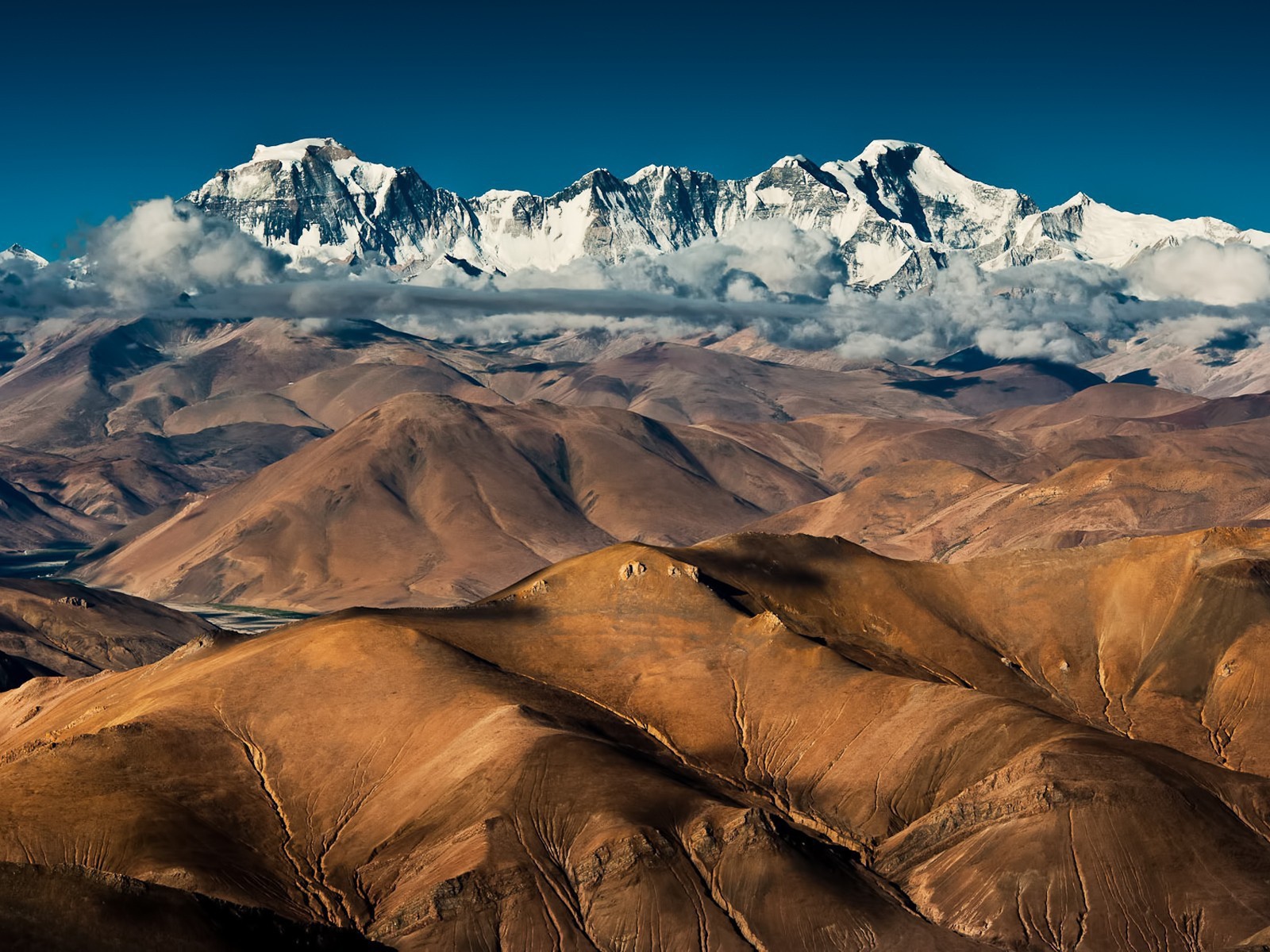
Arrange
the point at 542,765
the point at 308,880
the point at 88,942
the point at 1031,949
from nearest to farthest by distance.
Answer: the point at 88,942, the point at 1031,949, the point at 308,880, the point at 542,765

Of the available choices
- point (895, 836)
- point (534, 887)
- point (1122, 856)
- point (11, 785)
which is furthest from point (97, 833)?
point (1122, 856)

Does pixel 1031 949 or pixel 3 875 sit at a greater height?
pixel 3 875

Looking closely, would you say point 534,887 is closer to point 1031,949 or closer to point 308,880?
point 308,880

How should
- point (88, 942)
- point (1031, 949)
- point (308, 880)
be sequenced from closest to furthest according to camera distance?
point (88, 942) → point (1031, 949) → point (308, 880)

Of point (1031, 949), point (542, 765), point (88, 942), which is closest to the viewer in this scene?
point (88, 942)

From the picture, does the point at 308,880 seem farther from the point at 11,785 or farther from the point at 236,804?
the point at 11,785

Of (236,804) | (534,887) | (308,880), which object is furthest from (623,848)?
(236,804)

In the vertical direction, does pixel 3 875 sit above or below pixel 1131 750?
above

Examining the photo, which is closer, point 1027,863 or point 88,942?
point 88,942

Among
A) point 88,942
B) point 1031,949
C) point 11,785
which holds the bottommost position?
point 1031,949
